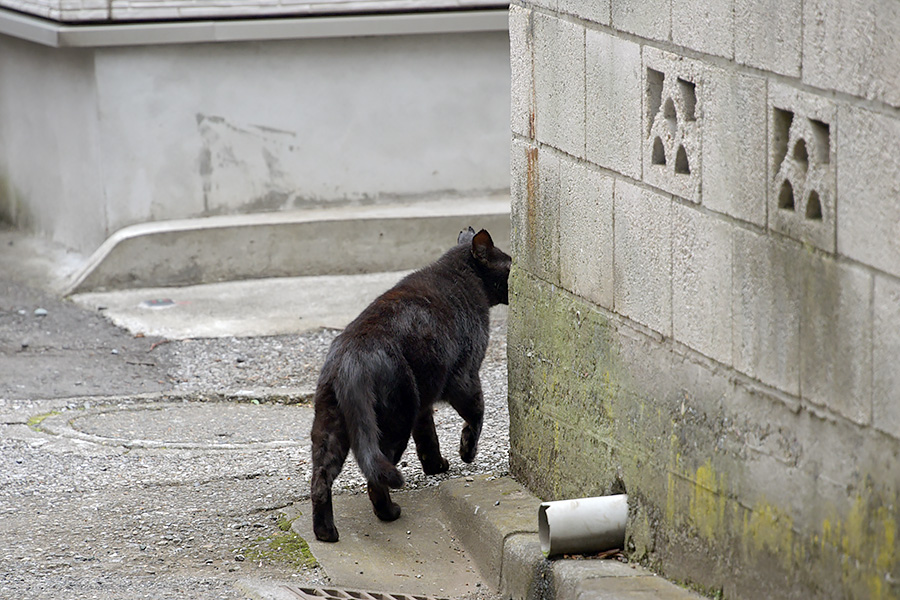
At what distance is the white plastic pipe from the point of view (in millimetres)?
4215

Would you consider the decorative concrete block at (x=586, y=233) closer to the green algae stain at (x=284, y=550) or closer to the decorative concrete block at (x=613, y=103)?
the decorative concrete block at (x=613, y=103)

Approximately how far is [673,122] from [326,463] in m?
1.95

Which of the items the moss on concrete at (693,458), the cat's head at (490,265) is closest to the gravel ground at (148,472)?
the moss on concrete at (693,458)

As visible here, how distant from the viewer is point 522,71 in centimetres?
488

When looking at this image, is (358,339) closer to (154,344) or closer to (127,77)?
(154,344)

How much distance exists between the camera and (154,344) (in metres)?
8.31

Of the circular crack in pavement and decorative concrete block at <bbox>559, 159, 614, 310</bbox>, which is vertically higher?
decorative concrete block at <bbox>559, 159, 614, 310</bbox>

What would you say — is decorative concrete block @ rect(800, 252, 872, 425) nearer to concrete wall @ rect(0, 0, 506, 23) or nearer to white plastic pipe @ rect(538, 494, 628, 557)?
white plastic pipe @ rect(538, 494, 628, 557)

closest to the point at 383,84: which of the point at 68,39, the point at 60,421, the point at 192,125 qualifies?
the point at 192,125

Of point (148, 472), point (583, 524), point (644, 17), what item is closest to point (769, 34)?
point (644, 17)

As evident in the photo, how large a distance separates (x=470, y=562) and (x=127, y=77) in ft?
20.2

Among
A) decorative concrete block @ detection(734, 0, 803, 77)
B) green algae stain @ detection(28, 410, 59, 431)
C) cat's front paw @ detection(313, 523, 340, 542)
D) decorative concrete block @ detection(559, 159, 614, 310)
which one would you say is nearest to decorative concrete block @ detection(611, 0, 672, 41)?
decorative concrete block @ detection(734, 0, 803, 77)

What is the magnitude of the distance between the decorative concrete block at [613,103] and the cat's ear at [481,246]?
137cm

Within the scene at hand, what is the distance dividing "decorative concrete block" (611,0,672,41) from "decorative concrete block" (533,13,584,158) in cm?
29
